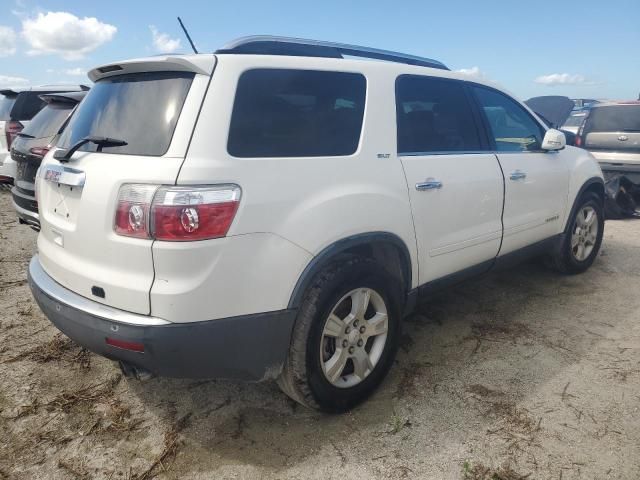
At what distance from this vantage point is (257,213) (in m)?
2.00

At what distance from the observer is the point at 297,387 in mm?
2332

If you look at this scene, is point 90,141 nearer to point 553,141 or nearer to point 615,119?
point 553,141

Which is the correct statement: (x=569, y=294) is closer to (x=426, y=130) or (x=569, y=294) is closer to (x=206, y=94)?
(x=426, y=130)

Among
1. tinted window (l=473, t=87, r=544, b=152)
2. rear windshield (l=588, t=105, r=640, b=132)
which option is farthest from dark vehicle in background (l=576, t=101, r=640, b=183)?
tinted window (l=473, t=87, r=544, b=152)

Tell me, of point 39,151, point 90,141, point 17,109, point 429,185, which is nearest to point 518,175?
point 429,185

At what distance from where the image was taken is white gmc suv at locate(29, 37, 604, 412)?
6.38 feet

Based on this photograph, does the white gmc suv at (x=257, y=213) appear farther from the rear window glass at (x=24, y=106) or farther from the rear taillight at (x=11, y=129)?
the rear window glass at (x=24, y=106)

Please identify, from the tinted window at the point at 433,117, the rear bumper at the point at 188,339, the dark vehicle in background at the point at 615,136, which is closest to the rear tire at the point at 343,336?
the rear bumper at the point at 188,339

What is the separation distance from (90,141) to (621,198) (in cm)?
768

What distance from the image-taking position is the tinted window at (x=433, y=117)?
2.81m

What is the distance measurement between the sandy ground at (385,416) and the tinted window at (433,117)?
1.36 meters

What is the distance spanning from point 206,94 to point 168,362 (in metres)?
1.13

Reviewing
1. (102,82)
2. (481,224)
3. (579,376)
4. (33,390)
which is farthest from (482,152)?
(33,390)

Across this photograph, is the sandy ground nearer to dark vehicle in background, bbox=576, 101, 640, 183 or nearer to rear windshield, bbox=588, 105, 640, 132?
dark vehicle in background, bbox=576, 101, 640, 183
